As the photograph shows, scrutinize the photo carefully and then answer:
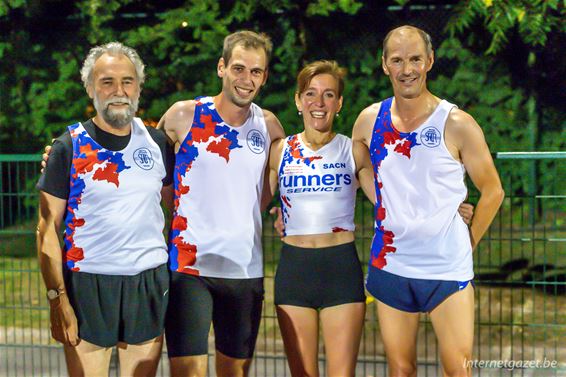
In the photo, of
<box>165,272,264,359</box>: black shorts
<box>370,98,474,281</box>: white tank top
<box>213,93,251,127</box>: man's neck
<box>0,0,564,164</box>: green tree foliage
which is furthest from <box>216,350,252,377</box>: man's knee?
<box>0,0,564,164</box>: green tree foliage

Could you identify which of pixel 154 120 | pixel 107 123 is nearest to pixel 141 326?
pixel 107 123

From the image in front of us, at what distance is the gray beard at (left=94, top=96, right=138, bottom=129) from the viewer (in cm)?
389

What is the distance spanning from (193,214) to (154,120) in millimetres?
6003

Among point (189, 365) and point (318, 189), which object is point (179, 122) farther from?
point (189, 365)

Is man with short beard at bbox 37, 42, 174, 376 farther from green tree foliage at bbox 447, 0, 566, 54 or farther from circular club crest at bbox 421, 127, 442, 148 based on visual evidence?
green tree foliage at bbox 447, 0, 566, 54

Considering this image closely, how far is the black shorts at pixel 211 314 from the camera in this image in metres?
4.26

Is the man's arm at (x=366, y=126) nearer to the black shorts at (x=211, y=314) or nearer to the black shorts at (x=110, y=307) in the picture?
the black shorts at (x=211, y=314)

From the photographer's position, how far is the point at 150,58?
1016cm

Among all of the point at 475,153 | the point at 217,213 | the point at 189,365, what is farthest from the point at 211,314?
the point at 475,153

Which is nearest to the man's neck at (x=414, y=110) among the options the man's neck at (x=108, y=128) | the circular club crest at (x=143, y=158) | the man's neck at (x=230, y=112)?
the man's neck at (x=230, y=112)

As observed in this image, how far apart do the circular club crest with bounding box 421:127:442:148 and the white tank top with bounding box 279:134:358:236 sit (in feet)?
1.39

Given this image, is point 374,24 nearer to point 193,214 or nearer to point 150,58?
point 150,58

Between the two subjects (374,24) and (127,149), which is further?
(374,24)

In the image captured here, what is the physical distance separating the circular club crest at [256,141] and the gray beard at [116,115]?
2.13 ft
